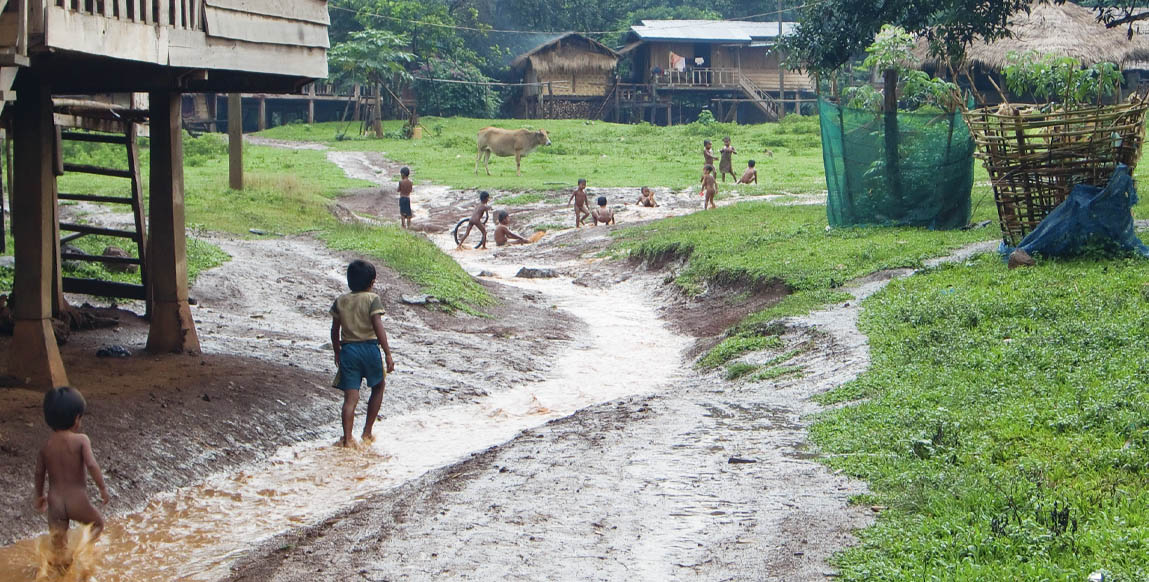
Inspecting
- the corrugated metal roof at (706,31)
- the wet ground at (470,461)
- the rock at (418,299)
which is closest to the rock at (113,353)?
the wet ground at (470,461)

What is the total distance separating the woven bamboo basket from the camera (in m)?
12.5

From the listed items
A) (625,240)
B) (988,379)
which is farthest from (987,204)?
(988,379)

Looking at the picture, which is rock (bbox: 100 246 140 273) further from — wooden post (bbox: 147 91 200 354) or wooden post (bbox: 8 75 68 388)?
wooden post (bbox: 8 75 68 388)

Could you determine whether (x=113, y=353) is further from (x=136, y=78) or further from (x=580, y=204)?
(x=580, y=204)

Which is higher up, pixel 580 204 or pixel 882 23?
pixel 882 23

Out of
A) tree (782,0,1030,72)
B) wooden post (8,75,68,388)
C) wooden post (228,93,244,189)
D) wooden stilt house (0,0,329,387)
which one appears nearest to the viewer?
wooden stilt house (0,0,329,387)

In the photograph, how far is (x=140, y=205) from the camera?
12.1m

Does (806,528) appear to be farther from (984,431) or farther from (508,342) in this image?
(508,342)

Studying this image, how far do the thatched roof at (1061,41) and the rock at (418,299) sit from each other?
83.0 ft

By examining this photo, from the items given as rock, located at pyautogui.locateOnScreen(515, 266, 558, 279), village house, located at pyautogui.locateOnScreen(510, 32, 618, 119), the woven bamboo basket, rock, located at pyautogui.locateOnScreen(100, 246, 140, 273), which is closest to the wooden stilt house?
rock, located at pyautogui.locateOnScreen(100, 246, 140, 273)

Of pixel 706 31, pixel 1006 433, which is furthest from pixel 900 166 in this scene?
pixel 706 31

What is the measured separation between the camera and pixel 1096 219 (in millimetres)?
12070

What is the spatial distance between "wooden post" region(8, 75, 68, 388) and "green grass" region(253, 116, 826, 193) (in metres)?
20.2

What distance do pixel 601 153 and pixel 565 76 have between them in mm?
18865
